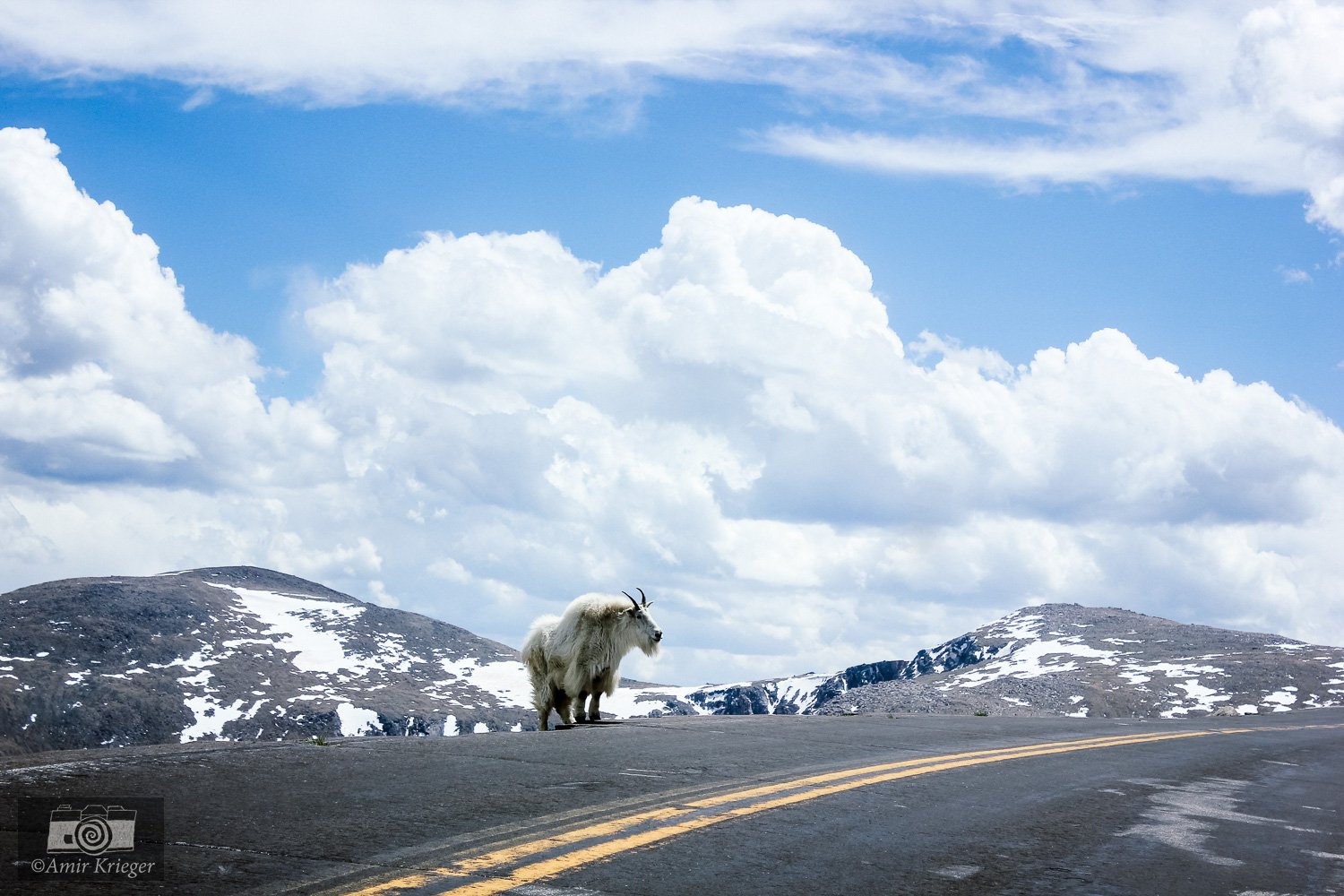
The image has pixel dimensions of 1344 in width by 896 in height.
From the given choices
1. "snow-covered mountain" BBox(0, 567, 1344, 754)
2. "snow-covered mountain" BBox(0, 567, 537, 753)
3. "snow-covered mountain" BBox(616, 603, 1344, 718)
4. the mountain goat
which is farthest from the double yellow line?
"snow-covered mountain" BBox(0, 567, 537, 753)

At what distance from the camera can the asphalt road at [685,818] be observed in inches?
257

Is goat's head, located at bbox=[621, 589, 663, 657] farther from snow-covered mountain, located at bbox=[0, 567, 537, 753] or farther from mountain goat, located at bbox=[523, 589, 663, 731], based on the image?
snow-covered mountain, located at bbox=[0, 567, 537, 753]

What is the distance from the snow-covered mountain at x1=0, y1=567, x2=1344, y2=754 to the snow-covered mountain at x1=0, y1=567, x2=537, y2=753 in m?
0.34

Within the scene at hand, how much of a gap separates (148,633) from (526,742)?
176523 millimetres

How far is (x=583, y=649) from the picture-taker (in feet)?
63.7

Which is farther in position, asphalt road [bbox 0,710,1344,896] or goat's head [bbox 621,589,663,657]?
goat's head [bbox 621,589,663,657]

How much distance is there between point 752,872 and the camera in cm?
683

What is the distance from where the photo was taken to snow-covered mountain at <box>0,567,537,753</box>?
5394 inches

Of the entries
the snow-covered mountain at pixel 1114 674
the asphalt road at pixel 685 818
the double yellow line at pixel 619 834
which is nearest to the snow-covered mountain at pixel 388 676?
the snow-covered mountain at pixel 1114 674

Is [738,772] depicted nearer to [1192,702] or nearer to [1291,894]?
[1291,894]

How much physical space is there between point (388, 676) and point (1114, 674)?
120858 millimetres

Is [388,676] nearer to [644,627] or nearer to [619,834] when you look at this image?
[644,627]

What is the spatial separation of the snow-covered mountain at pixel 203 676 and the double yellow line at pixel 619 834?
376ft

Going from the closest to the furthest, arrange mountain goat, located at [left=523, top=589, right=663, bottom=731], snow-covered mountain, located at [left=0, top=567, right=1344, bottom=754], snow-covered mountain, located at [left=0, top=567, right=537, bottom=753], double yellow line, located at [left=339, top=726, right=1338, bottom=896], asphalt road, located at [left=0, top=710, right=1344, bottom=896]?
double yellow line, located at [left=339, top=726, right=1338, bottom=896] → asphalt road, located at [left=0, top=710, right=1344, bottom=896] → mountain goat, located at [left=523, top=589, right=663, bottom=731] → snow-covered mountain, located at [left=0, top=567, right=1344, bottom=754] → snow-covered mountain, located at [left=0, top=567, right=537, bottom=753]
